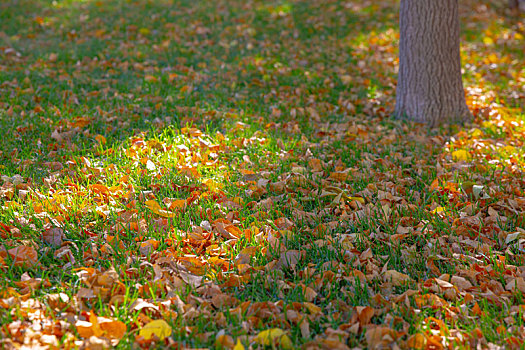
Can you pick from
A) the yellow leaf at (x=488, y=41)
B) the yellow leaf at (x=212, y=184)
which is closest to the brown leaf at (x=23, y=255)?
the yellow leaf at (x=212, y=184)

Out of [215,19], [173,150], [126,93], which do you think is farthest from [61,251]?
[215,19]

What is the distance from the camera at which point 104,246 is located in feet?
8.98

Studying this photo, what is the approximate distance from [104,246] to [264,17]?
660cm

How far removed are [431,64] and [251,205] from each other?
2787 mm

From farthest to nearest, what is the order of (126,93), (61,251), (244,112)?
(126,93) < (244,112) < (61,251)

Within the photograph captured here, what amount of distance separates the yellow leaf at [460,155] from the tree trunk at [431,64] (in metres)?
0.91

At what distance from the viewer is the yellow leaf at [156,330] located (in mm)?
2107

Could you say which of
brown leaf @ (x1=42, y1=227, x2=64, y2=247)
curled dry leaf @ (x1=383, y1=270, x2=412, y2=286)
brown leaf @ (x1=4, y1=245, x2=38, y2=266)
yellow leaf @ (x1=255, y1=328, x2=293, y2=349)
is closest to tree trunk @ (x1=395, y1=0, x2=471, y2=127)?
curled dry leaf @ (x1=383, y1=270, x2=412, y2=286)

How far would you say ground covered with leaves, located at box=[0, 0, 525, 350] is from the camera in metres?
2.25

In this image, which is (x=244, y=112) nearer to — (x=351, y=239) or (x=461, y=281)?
(x=351, y=239)

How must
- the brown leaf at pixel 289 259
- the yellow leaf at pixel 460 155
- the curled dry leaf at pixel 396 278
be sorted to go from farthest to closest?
1. the yellow leaf at pixel 460 155
2. the brown leaf at pixel 289 259
3. the curled dry leaf at pixel 396 278

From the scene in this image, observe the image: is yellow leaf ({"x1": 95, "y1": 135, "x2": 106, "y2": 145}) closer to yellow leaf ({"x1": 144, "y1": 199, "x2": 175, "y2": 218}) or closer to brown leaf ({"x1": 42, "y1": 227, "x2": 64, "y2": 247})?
yellow leaf ({"x1": 144, "y1": 199, "x2": 175, "y2": 218})

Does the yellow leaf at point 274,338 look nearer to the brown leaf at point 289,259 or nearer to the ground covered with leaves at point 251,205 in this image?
the ground covered with leaves at point 251,205

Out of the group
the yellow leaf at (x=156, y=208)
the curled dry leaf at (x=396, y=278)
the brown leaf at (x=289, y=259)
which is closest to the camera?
the curled dry leaf at (x=396, y=278)
